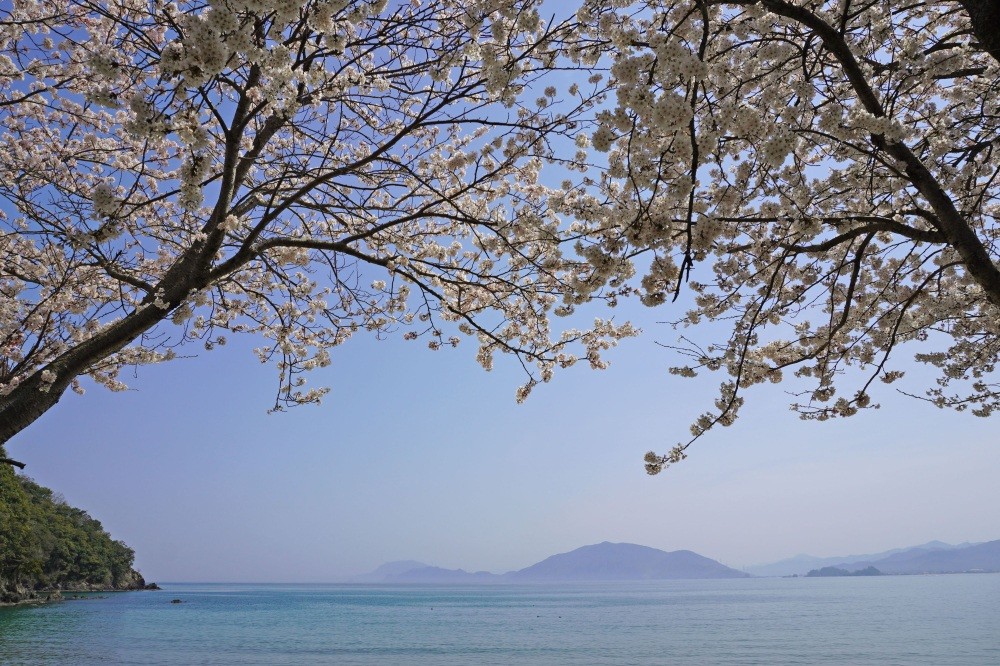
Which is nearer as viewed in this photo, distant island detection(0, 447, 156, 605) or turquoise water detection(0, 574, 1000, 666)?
turquoise water detection(0, 574, 1000, 666)

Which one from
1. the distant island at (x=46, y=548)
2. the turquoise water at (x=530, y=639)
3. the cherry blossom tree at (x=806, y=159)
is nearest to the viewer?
the cherry blossom tree at (x=806, y=159)

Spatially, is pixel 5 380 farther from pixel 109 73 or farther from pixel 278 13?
pixel 278 13

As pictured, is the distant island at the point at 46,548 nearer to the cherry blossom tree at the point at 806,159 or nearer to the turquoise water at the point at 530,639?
the turquoise water at the point at 530,639

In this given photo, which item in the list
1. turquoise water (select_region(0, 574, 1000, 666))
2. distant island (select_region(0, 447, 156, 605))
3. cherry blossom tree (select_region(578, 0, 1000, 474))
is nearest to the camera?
cherry blossom tree (select_region(578, 0, 1000, 474))

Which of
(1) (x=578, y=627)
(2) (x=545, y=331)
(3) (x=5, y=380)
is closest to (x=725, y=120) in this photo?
(2) (x=545, y=331)

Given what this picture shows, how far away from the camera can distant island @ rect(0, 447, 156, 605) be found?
51688mm

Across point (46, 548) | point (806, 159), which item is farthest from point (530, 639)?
point (46, 548)

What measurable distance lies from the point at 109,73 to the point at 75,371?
97.7 inches

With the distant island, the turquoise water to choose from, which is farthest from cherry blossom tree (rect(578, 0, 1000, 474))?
the distant island

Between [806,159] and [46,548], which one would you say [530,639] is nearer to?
[806,159]

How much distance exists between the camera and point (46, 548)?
64.2 meters

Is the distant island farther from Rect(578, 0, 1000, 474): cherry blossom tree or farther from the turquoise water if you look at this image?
Rect(578, 0, 1000, 474): cherry blossom tree

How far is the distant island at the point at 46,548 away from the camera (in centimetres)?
5169

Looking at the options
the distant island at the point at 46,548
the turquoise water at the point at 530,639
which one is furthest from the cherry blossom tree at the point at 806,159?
the distant island at the point at 46,548
